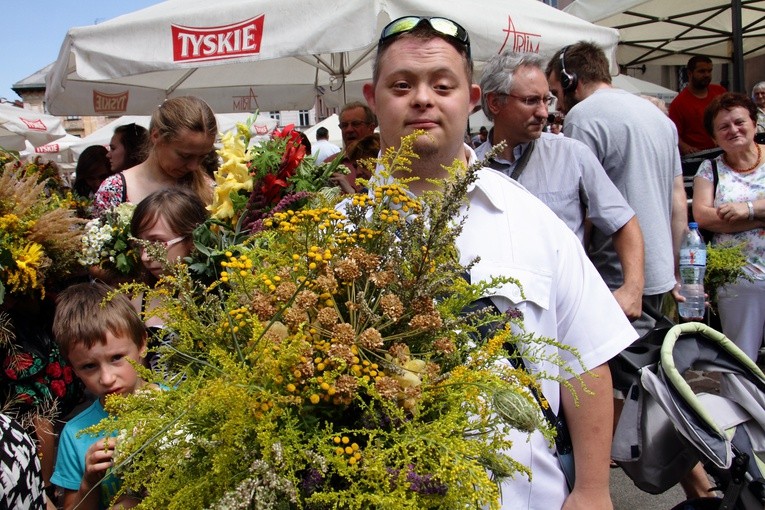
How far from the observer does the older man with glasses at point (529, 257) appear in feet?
5.18

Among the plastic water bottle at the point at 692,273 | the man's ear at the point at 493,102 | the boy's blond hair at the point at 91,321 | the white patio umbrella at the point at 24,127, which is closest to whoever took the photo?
the boy's blond hair at the point at 91,321

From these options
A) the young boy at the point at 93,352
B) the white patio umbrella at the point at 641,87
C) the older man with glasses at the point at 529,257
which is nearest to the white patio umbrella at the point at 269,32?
the young boy at the point at 93,352

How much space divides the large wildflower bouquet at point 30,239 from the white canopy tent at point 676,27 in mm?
6069

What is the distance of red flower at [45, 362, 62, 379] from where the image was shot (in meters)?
2.84

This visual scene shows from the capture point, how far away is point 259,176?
7.82 ft

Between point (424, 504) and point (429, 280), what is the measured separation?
1.25ft

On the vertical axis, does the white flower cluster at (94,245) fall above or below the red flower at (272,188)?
below

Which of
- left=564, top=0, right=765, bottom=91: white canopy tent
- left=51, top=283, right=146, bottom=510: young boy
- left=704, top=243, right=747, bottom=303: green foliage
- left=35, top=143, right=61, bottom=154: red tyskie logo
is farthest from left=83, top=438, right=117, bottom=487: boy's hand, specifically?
left=35, top=143, right=61, bottom=154: red tyskie logo

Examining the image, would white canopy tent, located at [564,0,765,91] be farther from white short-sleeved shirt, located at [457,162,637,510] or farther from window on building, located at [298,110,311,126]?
window on building, located at [298,110,311,126]

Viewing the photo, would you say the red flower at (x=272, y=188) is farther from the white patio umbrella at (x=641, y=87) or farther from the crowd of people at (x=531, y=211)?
the white patio umbrella at (x=641, y=87)

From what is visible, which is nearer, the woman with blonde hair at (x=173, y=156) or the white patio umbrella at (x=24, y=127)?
the woman with blonde hair at (x=173, y=156)

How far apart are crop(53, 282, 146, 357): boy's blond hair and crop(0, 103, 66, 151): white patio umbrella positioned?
35.8 ft

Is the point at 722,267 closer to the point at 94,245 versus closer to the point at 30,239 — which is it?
the point at 94,245

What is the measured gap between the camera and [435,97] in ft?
5.45
